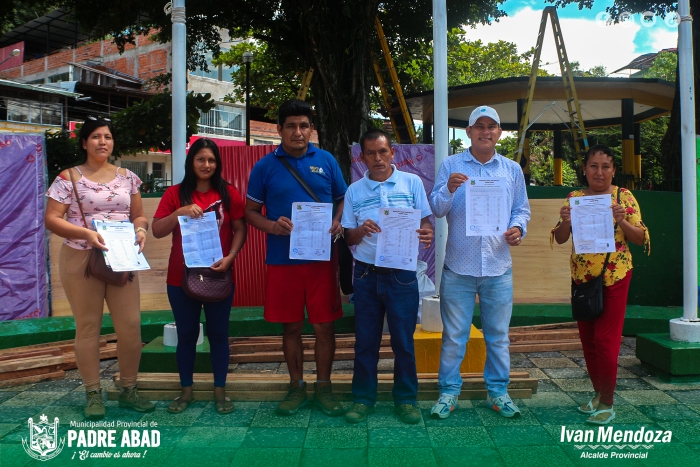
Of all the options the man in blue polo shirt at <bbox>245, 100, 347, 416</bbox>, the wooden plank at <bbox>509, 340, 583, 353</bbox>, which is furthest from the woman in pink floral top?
the wooden plank at <bbox>509, 340, 583, 353</bbox>

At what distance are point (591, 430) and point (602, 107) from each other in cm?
1439

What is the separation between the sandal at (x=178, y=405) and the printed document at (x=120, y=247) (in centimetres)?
100

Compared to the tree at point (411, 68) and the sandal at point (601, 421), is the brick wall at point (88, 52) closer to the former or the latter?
the tree at point (411, 68)

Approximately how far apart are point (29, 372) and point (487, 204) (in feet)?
13.0

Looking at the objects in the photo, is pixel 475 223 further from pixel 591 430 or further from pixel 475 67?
pixel 475 67

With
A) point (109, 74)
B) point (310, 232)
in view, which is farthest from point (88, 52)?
point (310, 232)

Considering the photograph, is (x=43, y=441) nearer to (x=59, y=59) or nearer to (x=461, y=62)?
(x=461, y=62)

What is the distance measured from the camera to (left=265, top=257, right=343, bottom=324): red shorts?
150 inches

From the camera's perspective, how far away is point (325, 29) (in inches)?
349

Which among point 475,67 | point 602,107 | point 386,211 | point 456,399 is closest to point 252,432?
point 456,399

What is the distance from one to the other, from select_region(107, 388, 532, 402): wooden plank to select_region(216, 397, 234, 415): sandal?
195mm

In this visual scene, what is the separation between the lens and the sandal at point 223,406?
12.8 ft

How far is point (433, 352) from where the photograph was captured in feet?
14.6

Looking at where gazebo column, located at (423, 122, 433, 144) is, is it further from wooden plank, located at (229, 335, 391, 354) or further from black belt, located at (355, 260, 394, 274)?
black belt, located at (355, 260, 394, 274)
